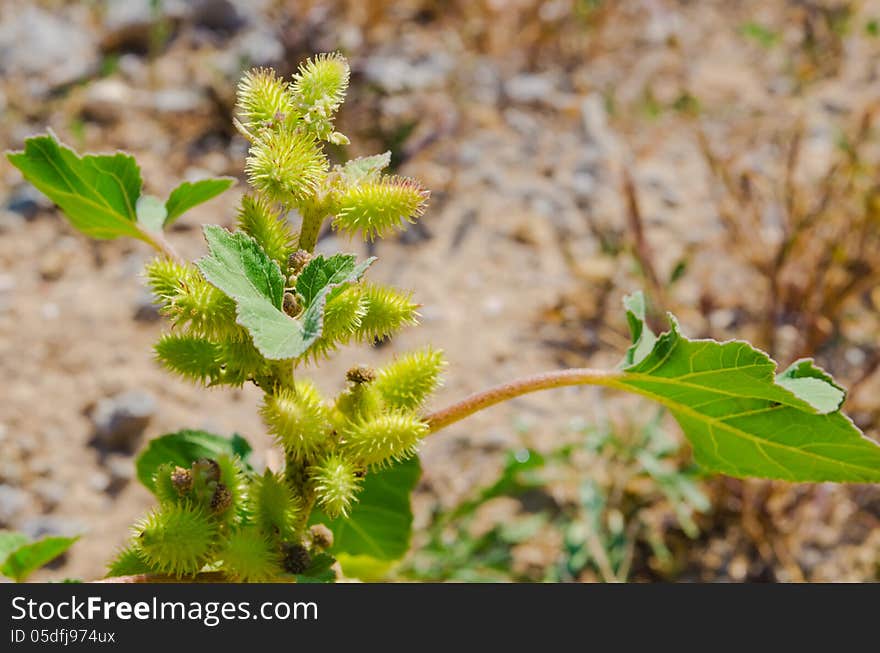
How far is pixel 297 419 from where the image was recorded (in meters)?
1.09

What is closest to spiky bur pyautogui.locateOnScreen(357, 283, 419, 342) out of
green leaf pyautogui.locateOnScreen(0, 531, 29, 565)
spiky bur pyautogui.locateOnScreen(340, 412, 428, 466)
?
spiky bur pyautogui.locateOnScreen(340, 412, 428, 466)

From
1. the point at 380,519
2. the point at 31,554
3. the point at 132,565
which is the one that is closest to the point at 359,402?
the point at 132,565

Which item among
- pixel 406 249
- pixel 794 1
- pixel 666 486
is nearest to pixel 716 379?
pixel 666 486

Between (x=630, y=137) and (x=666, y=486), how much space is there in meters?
1.72

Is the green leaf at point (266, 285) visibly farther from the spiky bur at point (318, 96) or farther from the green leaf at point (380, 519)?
the green leaf at point (380, 519)

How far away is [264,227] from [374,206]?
142 mm

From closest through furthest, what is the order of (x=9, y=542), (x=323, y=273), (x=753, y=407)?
(x=323, y=273), (x=753, y=407), (x=9, y=542)

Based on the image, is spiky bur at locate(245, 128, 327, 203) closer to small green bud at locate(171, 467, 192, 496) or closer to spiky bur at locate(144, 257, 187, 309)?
spiky bur at locate(144, 257, 187, 309)

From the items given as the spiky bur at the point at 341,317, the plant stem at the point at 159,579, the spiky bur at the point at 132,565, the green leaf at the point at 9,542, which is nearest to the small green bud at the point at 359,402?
the spiky bur at the point at 341,317

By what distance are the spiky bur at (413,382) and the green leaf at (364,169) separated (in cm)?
24

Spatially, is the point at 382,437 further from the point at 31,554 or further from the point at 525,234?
the point at 525,234

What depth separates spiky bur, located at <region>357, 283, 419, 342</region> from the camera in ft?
3.53

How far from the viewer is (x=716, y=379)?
118 centimetres

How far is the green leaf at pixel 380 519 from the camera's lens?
1.52 m
